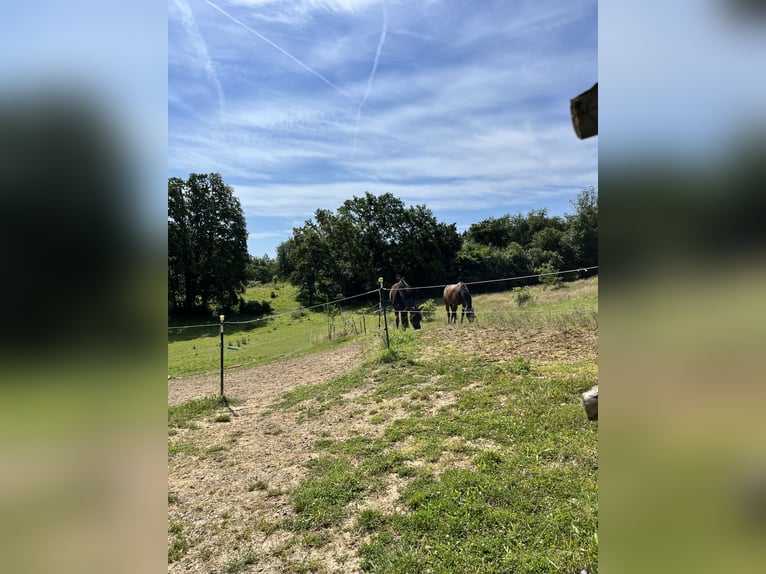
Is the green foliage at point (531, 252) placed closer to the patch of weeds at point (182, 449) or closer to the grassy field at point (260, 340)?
the grassy field at point (260, 340)

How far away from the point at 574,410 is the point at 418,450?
183cm

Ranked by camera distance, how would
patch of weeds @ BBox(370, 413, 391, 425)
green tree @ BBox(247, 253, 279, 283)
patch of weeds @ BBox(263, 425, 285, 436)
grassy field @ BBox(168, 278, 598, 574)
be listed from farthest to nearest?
green tree @ BBox(247, 253, 279, 283) < patch of weeds @ BBox(263, 425, 285, 436) < patch of weeds @ BBox(370, 413, 391, 425) < grassy field @ BBox(168, 278, 598, 574)

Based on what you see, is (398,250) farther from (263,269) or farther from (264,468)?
(264,468)

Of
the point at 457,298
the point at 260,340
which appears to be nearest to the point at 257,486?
the point at 457,298

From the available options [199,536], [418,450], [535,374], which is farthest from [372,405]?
[199,536]

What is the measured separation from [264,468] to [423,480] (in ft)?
5.97

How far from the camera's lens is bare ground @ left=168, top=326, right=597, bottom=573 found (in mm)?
2721
